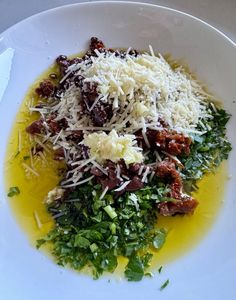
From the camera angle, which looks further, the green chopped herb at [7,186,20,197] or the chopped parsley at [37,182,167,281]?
the green chopped herb at [7,186,20,197]

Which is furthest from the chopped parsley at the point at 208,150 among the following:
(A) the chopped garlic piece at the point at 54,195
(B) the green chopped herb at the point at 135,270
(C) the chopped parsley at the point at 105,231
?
(A) the chopped garlic piece at the point at 54,195

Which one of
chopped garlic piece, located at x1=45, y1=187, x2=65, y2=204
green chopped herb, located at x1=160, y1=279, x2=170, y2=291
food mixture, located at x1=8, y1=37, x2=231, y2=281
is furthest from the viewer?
chopped garlic piece, located at x1=45, y1=187, x2=65, y2=204

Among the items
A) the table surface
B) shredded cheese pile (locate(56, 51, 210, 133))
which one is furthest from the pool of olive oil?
the table surface

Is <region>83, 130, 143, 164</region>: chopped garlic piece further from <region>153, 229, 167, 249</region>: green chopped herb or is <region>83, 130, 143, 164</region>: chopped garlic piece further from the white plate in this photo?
the white plate

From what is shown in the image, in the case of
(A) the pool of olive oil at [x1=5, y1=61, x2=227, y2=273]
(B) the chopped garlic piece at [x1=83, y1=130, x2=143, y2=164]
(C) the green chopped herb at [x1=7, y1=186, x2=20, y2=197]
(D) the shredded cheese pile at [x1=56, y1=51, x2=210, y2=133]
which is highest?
(D) the shredded cheese pile at [x1=56, y1=51, x2=210, y2=133]

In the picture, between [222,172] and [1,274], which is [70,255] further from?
[222,172]

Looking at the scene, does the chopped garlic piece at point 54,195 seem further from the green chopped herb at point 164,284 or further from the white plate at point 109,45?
the green chopped herb at point 164,284

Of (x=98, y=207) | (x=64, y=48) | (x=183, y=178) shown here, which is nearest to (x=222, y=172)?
(x=183, y=178)

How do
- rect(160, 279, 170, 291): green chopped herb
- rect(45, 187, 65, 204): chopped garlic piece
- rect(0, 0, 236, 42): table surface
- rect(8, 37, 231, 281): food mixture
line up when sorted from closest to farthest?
rect(160, 279, 170, 291): green chopped herb → rect(8, 37, 231, 281): food mixture → rect(45, 187, 65, 204): chopped garlic piece → rect(0, 0, 236, 42): table surface

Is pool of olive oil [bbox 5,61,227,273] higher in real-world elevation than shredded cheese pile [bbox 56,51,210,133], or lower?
lower
